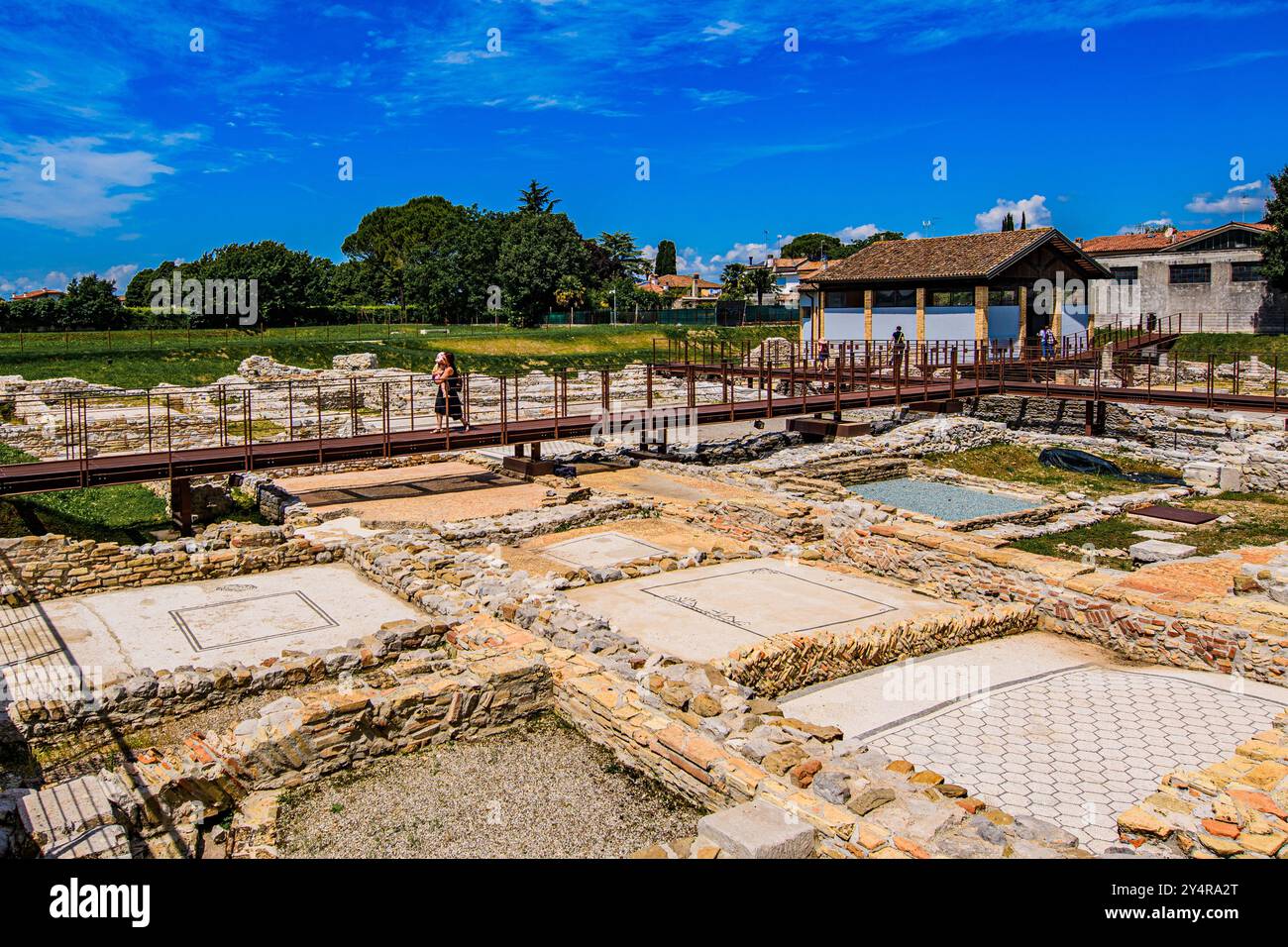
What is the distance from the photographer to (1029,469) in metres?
21.7

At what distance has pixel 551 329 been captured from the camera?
5100cm

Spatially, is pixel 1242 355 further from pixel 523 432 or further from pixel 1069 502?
pixel 523 432

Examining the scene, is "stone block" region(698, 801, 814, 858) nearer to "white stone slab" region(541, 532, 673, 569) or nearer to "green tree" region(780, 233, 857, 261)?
"white stone slab" region(541, 532, 673, 569)

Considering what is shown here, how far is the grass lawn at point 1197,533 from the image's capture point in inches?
564

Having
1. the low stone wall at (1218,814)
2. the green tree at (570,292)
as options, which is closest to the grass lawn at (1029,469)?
the low stone wall at (1218,814)

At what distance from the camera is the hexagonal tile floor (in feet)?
24.1

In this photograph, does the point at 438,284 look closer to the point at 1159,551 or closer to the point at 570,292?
the point at 570,292

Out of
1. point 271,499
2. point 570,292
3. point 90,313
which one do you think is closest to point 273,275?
point 90,313

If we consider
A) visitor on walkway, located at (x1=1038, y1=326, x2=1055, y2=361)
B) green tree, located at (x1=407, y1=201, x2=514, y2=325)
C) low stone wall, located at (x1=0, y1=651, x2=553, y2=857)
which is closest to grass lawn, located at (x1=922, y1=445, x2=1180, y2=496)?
visitor on walkway, located at (x1=1038, y1=326, x2=1055, y2=361)

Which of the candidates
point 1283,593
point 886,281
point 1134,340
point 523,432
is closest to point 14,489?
point 523,432

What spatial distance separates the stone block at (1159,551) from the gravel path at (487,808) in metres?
8.85

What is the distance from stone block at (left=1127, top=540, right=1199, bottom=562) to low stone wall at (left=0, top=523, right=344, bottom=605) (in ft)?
35.2

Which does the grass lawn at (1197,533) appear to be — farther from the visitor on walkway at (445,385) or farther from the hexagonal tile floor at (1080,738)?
the visitor on walkway at (445,385)

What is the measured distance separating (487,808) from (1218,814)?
15.0 feet
